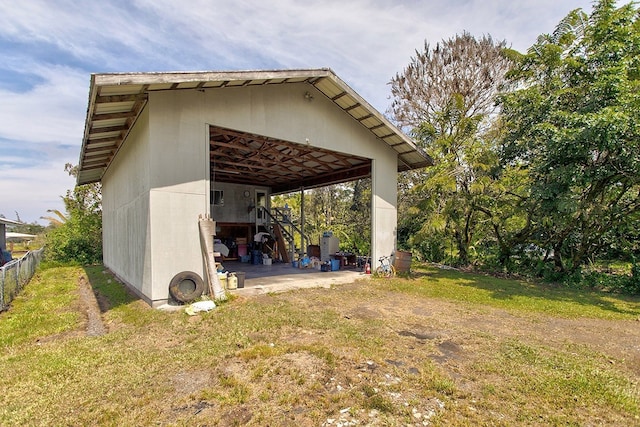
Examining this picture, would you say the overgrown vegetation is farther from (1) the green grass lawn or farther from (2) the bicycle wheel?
(1) the green grass lawn

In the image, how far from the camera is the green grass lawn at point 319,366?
284 cm

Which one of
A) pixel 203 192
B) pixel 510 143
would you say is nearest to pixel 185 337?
pixel 203 192

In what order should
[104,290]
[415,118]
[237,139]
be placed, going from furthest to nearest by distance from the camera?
[415,118] → [237,139] → [104,290]

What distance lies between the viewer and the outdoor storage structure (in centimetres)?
627

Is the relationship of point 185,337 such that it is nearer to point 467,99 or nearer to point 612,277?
point 612,277

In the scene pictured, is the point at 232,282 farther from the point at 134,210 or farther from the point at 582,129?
the point at 582,129

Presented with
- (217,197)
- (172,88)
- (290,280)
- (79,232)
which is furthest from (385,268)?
(79,232)

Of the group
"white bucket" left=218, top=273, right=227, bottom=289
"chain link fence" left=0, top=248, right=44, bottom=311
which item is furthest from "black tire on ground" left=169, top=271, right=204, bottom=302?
"chain link fence" left=0, top=248, right=44, bottom=311

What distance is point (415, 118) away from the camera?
1627 centimetres

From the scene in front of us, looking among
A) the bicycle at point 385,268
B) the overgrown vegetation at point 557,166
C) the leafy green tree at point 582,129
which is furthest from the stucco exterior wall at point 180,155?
the leafy green tree at point 582,129

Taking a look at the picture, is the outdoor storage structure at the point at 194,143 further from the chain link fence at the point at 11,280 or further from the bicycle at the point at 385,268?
the chain link fence at the point at 11,280

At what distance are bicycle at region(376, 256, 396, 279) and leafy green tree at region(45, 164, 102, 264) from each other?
1438cm

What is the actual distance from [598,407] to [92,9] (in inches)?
391

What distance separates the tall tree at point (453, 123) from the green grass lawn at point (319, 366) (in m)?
4.57
